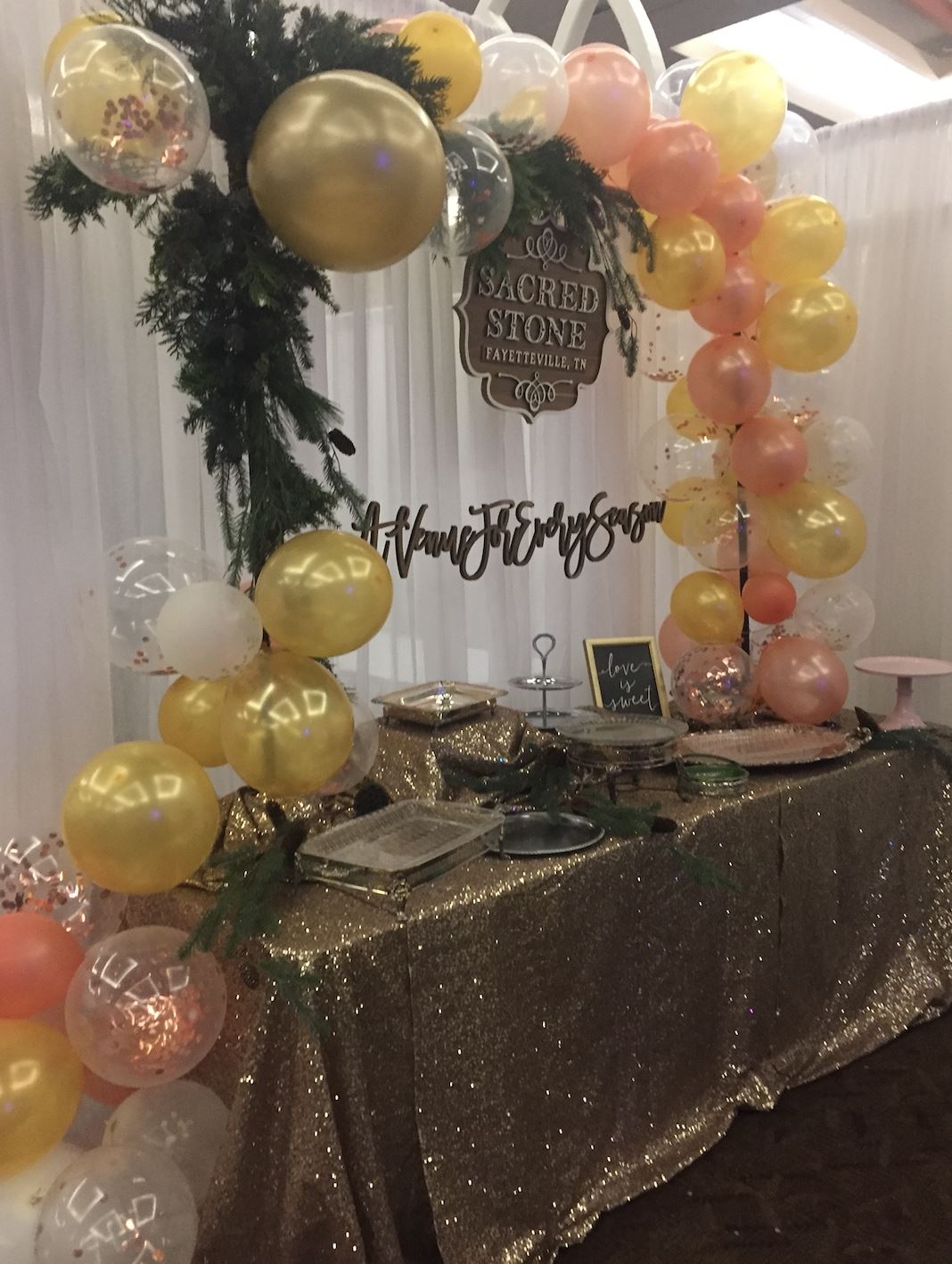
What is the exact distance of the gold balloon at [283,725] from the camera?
1.37 m

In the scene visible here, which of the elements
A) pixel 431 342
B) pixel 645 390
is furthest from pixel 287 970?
pixel 645 390

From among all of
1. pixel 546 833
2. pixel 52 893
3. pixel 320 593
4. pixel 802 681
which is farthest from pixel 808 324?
pixel 52 893

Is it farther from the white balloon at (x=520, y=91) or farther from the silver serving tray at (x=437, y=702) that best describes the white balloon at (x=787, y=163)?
the silver serving tray at (x=437, y=702)

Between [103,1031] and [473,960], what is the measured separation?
1.61ft

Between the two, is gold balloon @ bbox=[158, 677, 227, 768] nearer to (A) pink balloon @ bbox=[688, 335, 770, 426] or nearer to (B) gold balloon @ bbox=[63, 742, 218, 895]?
(B) gold balloon @ bbox=[63, 742, 218, 895]

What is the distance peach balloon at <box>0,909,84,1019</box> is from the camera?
1284 mm

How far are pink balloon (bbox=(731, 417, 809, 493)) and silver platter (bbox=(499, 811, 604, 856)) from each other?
36.5 inches

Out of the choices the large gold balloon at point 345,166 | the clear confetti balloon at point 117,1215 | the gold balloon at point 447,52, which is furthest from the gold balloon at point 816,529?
the clear confetti balloon at point 117,1215

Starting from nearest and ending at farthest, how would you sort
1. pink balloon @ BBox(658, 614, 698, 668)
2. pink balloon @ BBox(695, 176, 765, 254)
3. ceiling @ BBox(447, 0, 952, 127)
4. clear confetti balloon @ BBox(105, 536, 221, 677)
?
1. clear confetti balloon @ BBox(105, 536, 221, 677)
2. pink balloon @ BBox(695, 176, 765, 254)
3. pink balloon @ BBox(658, 614, 698, 668)
4. ceiling @ BBox(447, 0, 952, 127)

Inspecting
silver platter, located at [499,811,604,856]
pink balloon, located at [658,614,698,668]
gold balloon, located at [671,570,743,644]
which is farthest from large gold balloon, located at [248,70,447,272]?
pink balloon, located at [658,614,698,668]

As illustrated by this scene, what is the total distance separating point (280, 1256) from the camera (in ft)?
4.14

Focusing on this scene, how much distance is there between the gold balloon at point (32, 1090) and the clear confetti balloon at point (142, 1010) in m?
0.03

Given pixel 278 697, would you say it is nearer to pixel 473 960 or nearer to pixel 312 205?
pixel 473 960

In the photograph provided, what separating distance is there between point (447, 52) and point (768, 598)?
1344 mm
